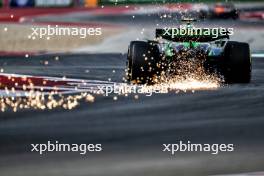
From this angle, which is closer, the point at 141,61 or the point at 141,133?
the point at 141,133

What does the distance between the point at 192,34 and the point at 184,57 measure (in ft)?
3.14

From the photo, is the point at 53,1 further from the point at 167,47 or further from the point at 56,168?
the point at 56,168

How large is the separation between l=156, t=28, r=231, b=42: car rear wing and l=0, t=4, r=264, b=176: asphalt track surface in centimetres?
54

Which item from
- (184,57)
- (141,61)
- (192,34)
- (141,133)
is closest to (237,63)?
(184,57)

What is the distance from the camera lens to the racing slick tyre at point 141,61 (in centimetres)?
778

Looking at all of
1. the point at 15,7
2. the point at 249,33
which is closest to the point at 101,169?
the point at 15,7

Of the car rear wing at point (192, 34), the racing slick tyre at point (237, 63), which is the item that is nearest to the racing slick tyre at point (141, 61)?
the car rear wing at point (192, 34)

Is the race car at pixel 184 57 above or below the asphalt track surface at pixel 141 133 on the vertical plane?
above

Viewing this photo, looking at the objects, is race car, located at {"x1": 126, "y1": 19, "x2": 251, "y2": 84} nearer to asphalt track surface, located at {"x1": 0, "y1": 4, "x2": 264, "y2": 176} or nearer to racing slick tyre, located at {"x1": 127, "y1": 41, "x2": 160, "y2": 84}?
racing slick tyre, located at {"x1": 127, "y1": 41, "x2": 160, "y2": 84}

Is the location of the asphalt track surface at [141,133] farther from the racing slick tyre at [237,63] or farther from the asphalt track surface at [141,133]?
the racing slick tyre at [237,63]

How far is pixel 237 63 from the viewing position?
322 inches

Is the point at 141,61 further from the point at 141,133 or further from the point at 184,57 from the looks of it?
the point at 141,133

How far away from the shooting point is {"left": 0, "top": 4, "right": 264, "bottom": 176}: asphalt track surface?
5.55 metres

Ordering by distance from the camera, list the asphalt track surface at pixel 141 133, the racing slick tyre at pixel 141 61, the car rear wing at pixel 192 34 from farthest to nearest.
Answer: the racing slick tyre at pixel 141 61
the car rear wing at pixel 192 34
the asphalt track surface at pixel 141 133
